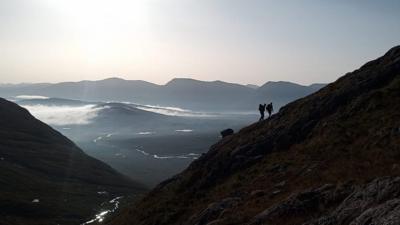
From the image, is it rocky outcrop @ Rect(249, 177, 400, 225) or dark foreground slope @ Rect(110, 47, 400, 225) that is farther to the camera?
dark foreground slope @ Rect(110, 47, 400, 225)

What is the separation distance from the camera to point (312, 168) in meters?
42.4

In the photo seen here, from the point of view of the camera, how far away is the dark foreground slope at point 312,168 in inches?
1126

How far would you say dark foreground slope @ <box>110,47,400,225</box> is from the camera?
2861 cm

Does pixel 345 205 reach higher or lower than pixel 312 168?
lower

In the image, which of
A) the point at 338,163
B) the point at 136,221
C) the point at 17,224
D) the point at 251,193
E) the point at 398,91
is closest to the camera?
the point at 338,163

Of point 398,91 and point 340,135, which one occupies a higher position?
point 398,91

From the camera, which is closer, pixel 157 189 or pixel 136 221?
pixel 136 221

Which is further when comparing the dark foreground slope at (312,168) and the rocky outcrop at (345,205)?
the dark foreground slope at (312,168)

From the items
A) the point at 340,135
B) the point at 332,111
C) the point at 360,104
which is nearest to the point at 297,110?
the point at 332,111

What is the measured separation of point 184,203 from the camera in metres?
57.4

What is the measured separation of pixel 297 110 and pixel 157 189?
1154 inches

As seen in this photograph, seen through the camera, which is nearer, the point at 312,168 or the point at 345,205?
the point at 345,205

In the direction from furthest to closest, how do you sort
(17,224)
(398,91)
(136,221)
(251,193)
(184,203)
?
(17,224) → (136,221) → (184,203) → (398,91) → (251,193)

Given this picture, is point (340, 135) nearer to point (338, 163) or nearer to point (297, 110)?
point (338, 163)
